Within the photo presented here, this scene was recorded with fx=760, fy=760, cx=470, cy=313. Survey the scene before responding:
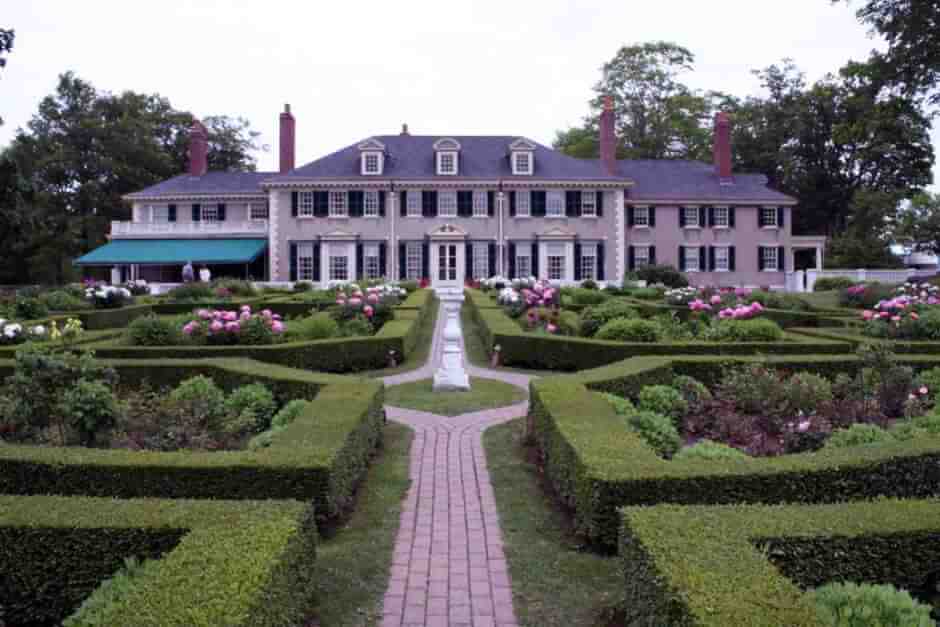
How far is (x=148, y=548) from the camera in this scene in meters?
4.37

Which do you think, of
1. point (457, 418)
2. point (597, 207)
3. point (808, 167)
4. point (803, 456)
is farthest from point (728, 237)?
point (803, 456)

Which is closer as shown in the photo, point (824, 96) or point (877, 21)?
point (877, 21)

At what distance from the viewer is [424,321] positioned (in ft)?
73.5

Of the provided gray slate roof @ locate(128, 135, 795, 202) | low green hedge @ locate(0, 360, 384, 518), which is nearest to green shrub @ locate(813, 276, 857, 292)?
gray slate roof @ locate(128, 135, 795, 202)

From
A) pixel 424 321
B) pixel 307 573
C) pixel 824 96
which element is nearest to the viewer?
pixel 307 573

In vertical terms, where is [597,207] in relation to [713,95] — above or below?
below

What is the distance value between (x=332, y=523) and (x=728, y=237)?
126ft

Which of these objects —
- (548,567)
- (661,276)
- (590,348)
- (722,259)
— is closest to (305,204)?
(661,276)

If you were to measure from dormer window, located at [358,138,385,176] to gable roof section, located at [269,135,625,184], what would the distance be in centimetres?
42

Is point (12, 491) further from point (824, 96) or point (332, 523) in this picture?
point (824, 96)

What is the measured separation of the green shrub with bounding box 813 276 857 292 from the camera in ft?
114

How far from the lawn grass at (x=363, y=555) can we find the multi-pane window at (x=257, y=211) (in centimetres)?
3626

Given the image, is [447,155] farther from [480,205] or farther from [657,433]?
[657,433]

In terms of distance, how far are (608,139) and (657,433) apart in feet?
114
